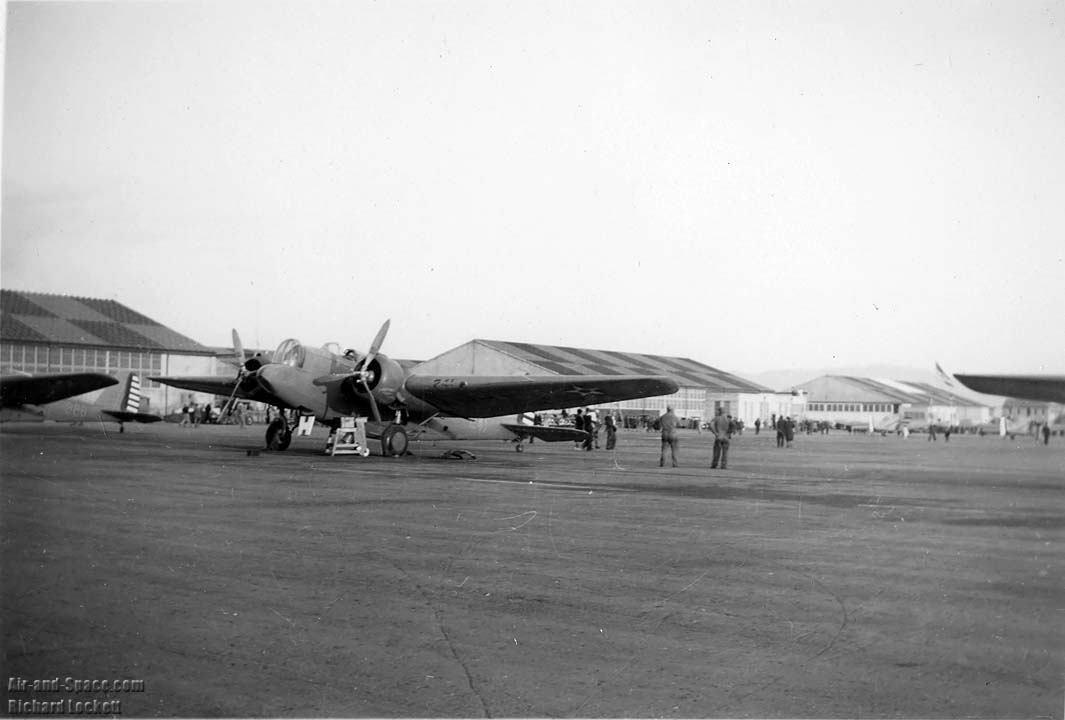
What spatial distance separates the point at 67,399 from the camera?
2992 cm

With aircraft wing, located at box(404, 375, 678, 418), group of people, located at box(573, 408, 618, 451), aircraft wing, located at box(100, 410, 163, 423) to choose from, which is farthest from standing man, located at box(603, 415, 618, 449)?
aircraft wing, located at box(100, 410, 163, 423)

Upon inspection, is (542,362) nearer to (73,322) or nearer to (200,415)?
(73,322)

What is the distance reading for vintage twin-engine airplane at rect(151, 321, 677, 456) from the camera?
21.4 m

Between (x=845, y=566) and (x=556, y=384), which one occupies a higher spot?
(x=556, y=384)

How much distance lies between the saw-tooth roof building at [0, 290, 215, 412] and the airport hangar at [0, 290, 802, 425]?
0.7 inches

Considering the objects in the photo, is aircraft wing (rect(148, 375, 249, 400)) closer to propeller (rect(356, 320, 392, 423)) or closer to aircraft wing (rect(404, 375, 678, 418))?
propeller (rect(356, 320, 392, 423))

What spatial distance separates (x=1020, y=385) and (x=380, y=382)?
17.1 meters

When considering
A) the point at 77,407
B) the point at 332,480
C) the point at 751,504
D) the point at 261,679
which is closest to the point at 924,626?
the point at 261,679

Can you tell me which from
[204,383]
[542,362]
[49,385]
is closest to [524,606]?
[49,385]

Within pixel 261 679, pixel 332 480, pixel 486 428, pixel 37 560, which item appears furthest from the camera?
pixel 486 428

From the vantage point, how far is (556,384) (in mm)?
22250

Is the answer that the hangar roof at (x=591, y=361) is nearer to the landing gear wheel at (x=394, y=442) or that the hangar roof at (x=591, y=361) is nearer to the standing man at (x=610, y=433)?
the standing man at (x=610, y=433)

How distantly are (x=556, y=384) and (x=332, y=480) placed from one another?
27.0ft

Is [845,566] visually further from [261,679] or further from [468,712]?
[261,679]
